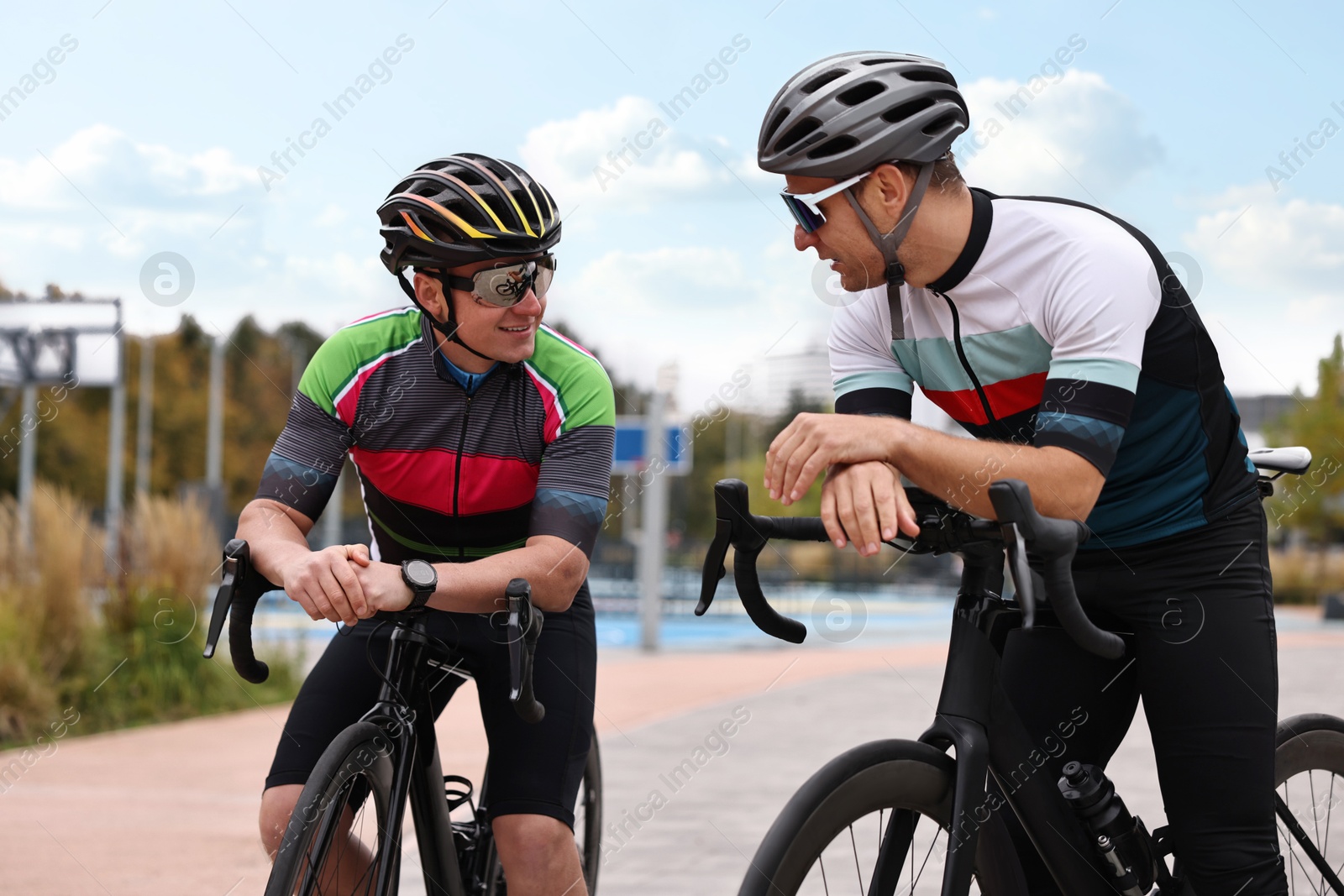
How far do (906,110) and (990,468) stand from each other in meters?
0.66

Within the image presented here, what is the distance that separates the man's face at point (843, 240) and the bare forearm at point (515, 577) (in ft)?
2.62

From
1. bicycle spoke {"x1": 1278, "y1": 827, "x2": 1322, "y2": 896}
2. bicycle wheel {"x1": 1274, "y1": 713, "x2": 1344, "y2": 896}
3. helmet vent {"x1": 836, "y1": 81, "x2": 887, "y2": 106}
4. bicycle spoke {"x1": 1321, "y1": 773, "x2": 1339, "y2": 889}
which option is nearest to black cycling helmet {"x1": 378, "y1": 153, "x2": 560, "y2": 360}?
helmet vent {"x1": 836, "y1": 81, "x2": 887, "y2": 106}

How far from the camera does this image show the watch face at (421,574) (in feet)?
8.16

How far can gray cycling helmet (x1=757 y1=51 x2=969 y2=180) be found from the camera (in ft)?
7.29

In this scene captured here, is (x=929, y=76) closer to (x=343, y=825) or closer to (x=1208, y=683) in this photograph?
(x=1208, y=683)

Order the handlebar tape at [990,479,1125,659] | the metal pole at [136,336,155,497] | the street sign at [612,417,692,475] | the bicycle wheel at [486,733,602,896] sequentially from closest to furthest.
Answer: the handlebar tape at [990,479,1125,659] → the bicycle wheel at [486,733,602,896] → the street sign at [612,417,692,475] → the metal pole at [136,336,155,497]

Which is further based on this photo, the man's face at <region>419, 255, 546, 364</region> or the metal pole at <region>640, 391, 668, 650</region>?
the metal pole at <region>640, 391, 668, 650</region>

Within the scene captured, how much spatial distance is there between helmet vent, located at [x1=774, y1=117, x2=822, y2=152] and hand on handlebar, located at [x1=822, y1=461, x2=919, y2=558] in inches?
24.5

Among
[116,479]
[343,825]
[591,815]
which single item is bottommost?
[116,479]

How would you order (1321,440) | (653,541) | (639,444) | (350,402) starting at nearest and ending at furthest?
(350,402) → (653,541) → (639,444) → (1321,440)

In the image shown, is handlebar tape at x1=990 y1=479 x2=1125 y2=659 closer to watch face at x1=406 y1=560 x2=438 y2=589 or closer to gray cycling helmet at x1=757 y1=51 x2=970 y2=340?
gray cycling helmet at x1=757 y1=51 x2=970 y2=340

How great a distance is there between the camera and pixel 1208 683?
7.65 feet

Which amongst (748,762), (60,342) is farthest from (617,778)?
(60,342)

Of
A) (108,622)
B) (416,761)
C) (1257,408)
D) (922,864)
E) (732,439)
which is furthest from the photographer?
(732,439)
